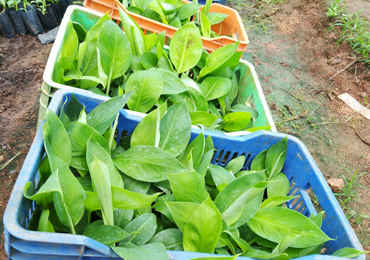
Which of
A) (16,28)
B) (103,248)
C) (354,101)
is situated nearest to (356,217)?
(354,101)

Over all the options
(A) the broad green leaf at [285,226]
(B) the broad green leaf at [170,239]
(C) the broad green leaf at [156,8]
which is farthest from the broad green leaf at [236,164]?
(C) the broad green leaf at [156,8]

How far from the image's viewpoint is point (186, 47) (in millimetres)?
819

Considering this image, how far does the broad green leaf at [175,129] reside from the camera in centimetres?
62

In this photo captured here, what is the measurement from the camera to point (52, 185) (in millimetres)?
368

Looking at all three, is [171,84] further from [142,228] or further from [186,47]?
[142,228]

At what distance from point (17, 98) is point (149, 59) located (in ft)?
2.94

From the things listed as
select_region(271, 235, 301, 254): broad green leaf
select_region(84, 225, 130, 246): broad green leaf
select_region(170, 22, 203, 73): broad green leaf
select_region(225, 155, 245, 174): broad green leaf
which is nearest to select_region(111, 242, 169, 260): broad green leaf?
select_region(84, 225, 130, 246): broad green leaf

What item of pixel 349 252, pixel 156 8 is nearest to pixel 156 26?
pixel 156 8

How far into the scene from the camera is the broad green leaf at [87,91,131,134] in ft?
1.85

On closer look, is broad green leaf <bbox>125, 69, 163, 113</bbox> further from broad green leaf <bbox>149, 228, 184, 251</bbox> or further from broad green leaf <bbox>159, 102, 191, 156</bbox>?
broad green leaf <bbox>149, 228, 184, 251</bbox>

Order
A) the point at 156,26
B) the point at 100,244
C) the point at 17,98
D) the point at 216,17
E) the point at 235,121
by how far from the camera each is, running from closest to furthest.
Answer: the point at 100,244
the point at 235,121
the point at 156,26
the point at 216,17
the point at 17,98

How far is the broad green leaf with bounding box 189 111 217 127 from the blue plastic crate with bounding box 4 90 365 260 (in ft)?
0.18

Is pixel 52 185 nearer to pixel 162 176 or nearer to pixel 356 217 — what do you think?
pixel 162 176

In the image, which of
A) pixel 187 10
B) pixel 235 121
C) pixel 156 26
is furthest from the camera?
pixel 187 10
